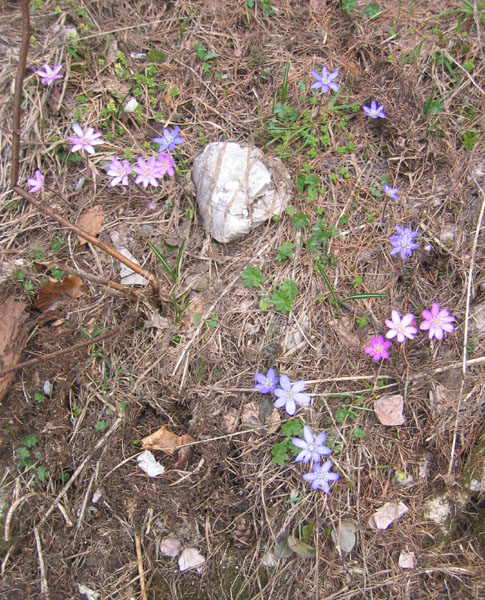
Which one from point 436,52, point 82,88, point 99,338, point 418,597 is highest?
point 436,52

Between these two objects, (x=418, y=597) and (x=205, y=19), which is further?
(x=205, y=19)

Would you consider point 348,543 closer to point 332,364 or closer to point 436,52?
point 332,364

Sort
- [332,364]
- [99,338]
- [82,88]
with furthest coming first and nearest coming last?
[82,88] → [332,364] → [99,338]

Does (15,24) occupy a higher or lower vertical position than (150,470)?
higher

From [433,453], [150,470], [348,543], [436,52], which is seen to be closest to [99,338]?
[150,470]

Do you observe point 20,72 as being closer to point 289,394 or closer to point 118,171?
point 118,171

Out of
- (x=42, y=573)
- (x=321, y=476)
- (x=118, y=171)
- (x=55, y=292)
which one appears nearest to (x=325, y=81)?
(x=118, y=171)

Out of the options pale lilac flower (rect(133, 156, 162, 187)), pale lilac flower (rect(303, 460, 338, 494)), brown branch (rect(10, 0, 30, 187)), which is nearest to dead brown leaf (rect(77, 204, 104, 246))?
Result: pale lilac flower (rect(133, 156, 162, 187))

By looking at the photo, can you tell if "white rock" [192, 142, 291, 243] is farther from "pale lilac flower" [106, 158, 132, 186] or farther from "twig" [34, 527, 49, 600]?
"twig" [34, 527, 49, 600]

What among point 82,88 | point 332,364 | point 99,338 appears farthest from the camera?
point 82,88

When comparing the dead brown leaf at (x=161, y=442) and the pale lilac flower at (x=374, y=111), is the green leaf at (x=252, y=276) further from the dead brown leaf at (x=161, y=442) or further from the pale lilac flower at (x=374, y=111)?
the pale lilac flower at (x=374, y=111)
